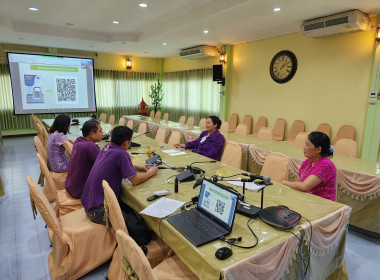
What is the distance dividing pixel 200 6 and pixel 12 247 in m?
4.29

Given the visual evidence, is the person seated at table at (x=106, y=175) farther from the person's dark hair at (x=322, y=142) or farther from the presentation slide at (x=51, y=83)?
the presentation slide at (x=51, y=83)

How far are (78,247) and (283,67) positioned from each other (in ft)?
17.5

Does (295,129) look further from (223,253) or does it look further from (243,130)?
(223,253)

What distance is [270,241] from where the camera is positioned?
4.19ft

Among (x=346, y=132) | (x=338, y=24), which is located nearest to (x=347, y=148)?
(x=346, y=132)

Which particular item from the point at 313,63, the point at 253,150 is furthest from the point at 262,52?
the point at 253,150

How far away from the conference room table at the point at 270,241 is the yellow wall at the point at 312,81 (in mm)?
3448

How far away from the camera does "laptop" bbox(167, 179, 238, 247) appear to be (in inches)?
52.1

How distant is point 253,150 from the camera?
147 inches

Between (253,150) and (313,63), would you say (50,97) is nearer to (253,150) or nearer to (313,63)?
(253,150)

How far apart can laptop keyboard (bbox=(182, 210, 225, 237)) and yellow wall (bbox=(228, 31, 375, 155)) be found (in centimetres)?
418

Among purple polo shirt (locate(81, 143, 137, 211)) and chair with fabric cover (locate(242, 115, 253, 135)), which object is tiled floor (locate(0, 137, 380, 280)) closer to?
purple polo shirt (locate(81, 143, 137, 211))

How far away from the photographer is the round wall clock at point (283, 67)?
531cm

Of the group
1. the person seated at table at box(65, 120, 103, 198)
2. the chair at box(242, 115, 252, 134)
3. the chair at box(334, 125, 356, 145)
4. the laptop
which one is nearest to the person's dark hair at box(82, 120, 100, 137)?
the person seated at table at box(65, 120, 103, 198)
